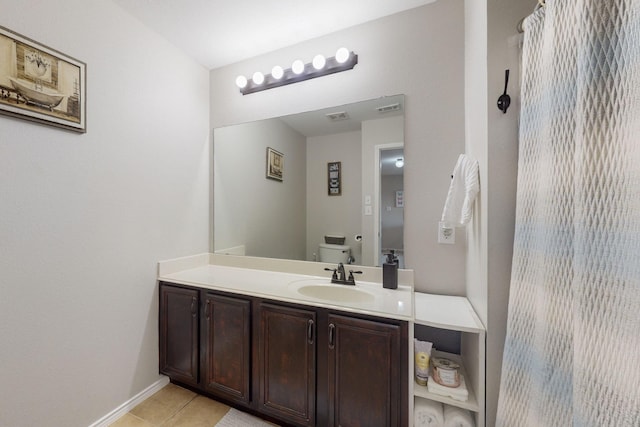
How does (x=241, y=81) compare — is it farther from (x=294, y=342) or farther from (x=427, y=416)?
(x=427, y=416)

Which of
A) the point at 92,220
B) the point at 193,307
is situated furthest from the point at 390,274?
the point at 92,220

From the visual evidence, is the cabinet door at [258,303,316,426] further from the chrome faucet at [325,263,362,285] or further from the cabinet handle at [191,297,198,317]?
the cabinet handle at [191,297,198,317]

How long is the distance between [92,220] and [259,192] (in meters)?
1.07

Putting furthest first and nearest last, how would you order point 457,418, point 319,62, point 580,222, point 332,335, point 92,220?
1. point 319,62
2. point 92,220
3. point 332,335
4. point 457,418
5. point 580,222

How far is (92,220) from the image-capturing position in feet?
4.49

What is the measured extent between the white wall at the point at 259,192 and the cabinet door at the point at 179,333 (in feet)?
1.87

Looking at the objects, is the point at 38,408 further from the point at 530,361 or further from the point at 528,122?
the point at 528,122

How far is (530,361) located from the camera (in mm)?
761

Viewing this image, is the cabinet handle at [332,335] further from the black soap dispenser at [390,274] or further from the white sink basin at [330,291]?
the black soap dispenser at [390,274]

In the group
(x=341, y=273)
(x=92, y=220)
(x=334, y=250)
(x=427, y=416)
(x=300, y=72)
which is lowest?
(x=427, y=416)

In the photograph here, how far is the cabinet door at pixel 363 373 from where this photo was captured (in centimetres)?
110

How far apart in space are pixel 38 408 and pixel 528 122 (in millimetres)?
2442

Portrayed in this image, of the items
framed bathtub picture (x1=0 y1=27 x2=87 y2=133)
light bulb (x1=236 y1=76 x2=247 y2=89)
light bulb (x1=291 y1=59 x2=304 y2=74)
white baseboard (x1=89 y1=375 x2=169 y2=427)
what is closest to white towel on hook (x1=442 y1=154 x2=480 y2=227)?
light bulb (x1=291 y1=59 x2=304 y2=74)

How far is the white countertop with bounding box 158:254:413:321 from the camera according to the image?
1.20 m
